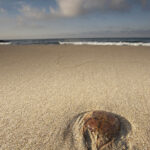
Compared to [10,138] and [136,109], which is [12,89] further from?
[136,109]

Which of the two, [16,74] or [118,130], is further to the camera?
[16,74]

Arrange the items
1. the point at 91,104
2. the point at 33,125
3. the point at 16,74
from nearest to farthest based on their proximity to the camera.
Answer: the point at 33,125, the point at 91,104, the point at 16,74

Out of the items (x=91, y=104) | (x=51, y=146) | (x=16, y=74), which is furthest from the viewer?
(x=16, y=74)

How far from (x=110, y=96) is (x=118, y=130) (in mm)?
634

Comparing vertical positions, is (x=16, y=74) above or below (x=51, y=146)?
above

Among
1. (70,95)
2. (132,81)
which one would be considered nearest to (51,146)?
(70,95)

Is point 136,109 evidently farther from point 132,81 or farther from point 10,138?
point 10,138

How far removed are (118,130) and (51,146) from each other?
548mm

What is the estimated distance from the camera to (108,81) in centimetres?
223

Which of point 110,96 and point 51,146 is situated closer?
point 51,146

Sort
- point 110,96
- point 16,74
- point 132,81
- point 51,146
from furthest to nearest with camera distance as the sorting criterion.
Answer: point 16,74
point 132,81
point 110,96
point 51,146

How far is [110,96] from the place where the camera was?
1766 millimetres

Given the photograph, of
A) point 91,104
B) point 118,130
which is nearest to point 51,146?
point 118,130

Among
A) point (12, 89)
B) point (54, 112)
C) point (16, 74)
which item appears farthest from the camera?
point (16, 74)
